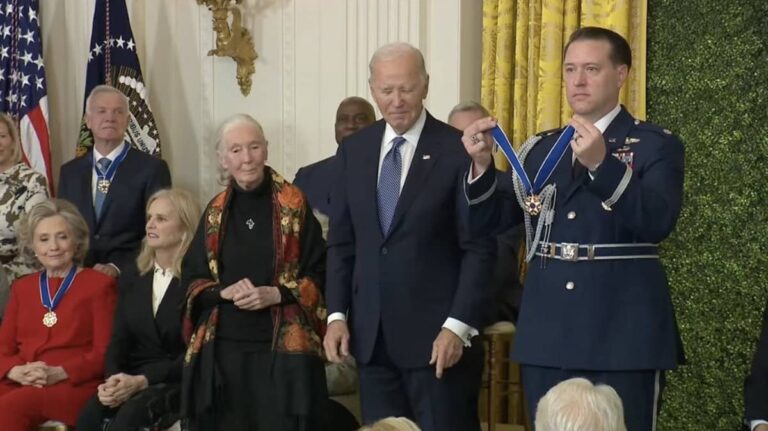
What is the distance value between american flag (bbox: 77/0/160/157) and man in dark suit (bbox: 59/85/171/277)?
1.59 feet

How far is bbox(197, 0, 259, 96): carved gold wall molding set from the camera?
21.5 ft

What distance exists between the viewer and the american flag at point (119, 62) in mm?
6672

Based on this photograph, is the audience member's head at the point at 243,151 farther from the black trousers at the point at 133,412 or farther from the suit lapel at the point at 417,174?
the black trousers at the point at 133,412

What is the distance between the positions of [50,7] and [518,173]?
434cm

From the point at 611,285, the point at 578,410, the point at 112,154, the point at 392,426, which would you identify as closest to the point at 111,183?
the point at 112,154

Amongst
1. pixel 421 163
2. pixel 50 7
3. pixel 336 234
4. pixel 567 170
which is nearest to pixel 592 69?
pixel 567 170

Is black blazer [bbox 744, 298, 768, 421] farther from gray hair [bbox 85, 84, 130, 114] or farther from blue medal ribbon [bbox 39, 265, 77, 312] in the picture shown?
gray hair [bbox 85, 84, 130, 114]

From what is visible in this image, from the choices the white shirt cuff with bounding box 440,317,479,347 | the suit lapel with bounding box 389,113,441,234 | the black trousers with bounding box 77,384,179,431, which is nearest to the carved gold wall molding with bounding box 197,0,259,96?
the black trousers with bounding box 77,384,179,431

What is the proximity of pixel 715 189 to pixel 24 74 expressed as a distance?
387 cm

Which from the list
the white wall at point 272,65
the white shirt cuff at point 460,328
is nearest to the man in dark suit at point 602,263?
the white shirt cuff at point 460,328

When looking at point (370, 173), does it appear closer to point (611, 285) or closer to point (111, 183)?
point (611, 285)

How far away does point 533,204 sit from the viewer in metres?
3.42

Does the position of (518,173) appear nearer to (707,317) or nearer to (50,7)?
(707,317)

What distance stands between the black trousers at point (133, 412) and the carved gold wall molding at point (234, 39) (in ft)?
7.90
